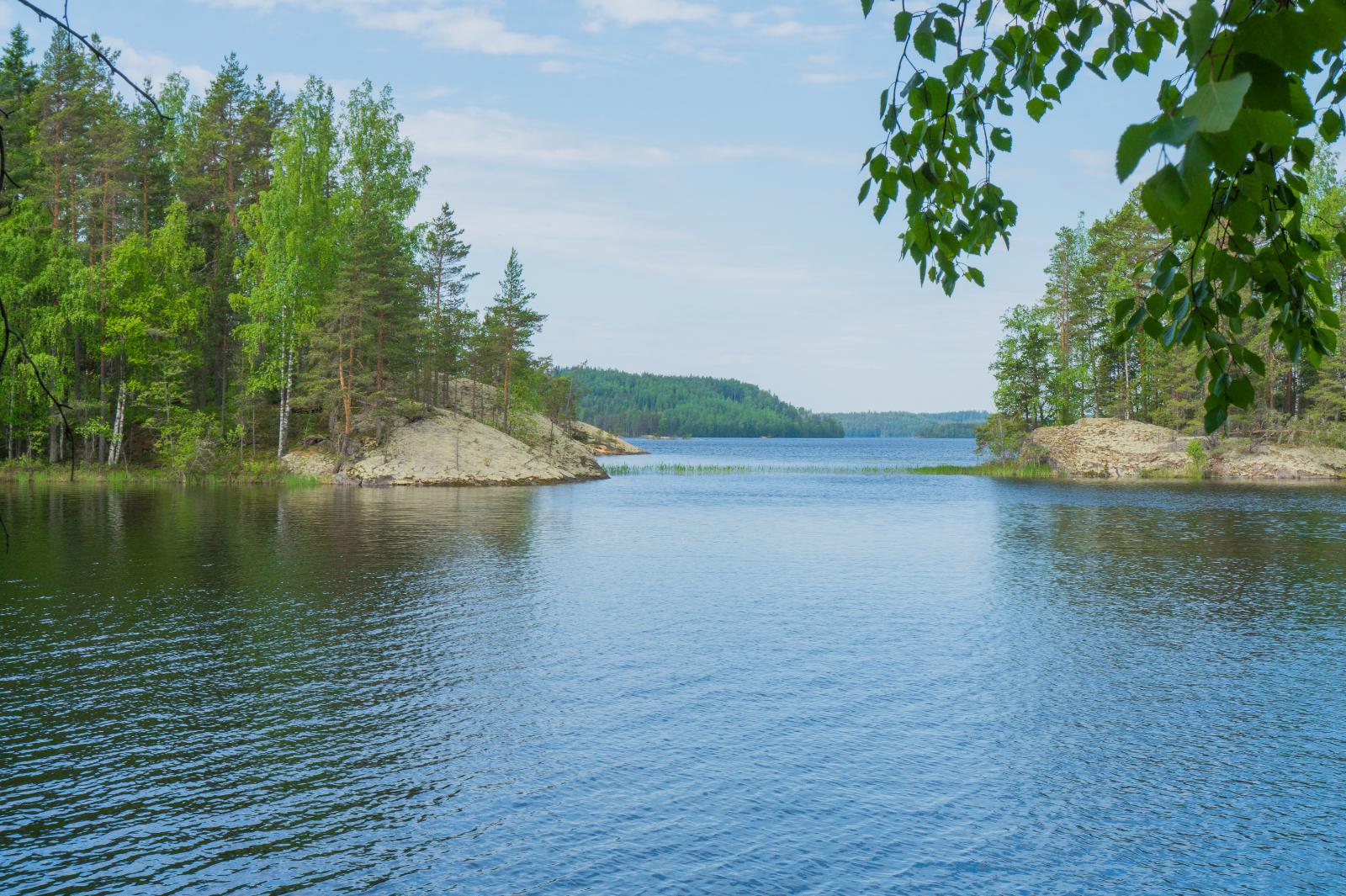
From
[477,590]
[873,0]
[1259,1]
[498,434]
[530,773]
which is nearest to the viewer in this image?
[1259,1]

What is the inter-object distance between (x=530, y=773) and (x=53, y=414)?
4895 centimetres

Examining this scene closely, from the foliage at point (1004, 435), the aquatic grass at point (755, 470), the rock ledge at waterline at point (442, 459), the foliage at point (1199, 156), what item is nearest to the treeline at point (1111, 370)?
Result: the foliage at point (1004, 435)

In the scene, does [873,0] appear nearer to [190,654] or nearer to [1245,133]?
[1245,133]

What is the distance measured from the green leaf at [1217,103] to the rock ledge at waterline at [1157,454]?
67.7 metres

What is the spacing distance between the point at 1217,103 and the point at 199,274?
60.1 metres

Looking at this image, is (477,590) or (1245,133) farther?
(477,590)

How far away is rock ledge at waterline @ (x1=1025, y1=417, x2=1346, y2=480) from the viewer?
2311 inches

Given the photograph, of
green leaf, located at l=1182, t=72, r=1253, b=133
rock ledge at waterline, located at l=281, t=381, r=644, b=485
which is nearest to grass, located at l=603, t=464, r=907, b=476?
rock ledge at waterline, located at l=281, t=381, r=644, b=485

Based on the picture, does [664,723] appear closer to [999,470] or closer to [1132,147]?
[1132,147]

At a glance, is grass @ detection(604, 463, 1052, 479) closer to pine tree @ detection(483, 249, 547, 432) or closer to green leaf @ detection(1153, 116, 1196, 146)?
pine tree @ detection(483, 249, 547, 432)

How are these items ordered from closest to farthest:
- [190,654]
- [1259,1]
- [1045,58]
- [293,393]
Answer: [1259,1] → [1045,58] → [190,654] → [293,393]

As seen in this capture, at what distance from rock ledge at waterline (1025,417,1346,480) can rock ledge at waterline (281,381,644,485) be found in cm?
3469

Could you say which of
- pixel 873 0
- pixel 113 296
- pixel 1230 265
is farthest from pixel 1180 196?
pixel 113 296

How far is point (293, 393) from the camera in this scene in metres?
53.4
